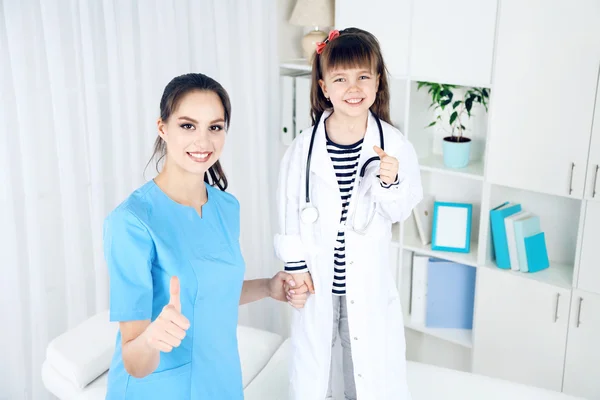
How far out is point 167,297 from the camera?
148 cm

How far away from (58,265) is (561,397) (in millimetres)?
1664

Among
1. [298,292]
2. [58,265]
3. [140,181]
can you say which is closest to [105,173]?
[140,181]

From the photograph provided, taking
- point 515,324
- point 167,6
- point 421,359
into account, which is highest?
point 167,6

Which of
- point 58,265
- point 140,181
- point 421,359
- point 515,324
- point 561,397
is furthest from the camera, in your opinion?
point 421,359

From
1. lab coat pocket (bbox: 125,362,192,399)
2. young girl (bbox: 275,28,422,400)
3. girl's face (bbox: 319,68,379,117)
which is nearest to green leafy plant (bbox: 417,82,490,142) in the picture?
young girl (bbox: 275,28,422,400)

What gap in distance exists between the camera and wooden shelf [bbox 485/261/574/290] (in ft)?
8.79

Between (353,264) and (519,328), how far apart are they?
1.18 meters

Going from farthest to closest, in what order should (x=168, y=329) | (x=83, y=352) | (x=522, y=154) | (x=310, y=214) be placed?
(x=522, y=154) < (x=83, y=352) < (x=310, y=214) < (x=168, y=329)

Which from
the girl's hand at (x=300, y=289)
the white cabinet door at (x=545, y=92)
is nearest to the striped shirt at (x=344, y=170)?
the girl's hand at (x=300, y=289)

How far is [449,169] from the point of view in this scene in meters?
2.88

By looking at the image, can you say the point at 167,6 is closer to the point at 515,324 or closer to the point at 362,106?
the point at 362,106

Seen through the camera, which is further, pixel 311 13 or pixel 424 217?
pixel 424 217

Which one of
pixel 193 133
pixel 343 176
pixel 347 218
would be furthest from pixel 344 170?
pixel 193 133

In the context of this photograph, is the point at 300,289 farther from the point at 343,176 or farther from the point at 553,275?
the point at 553,275
